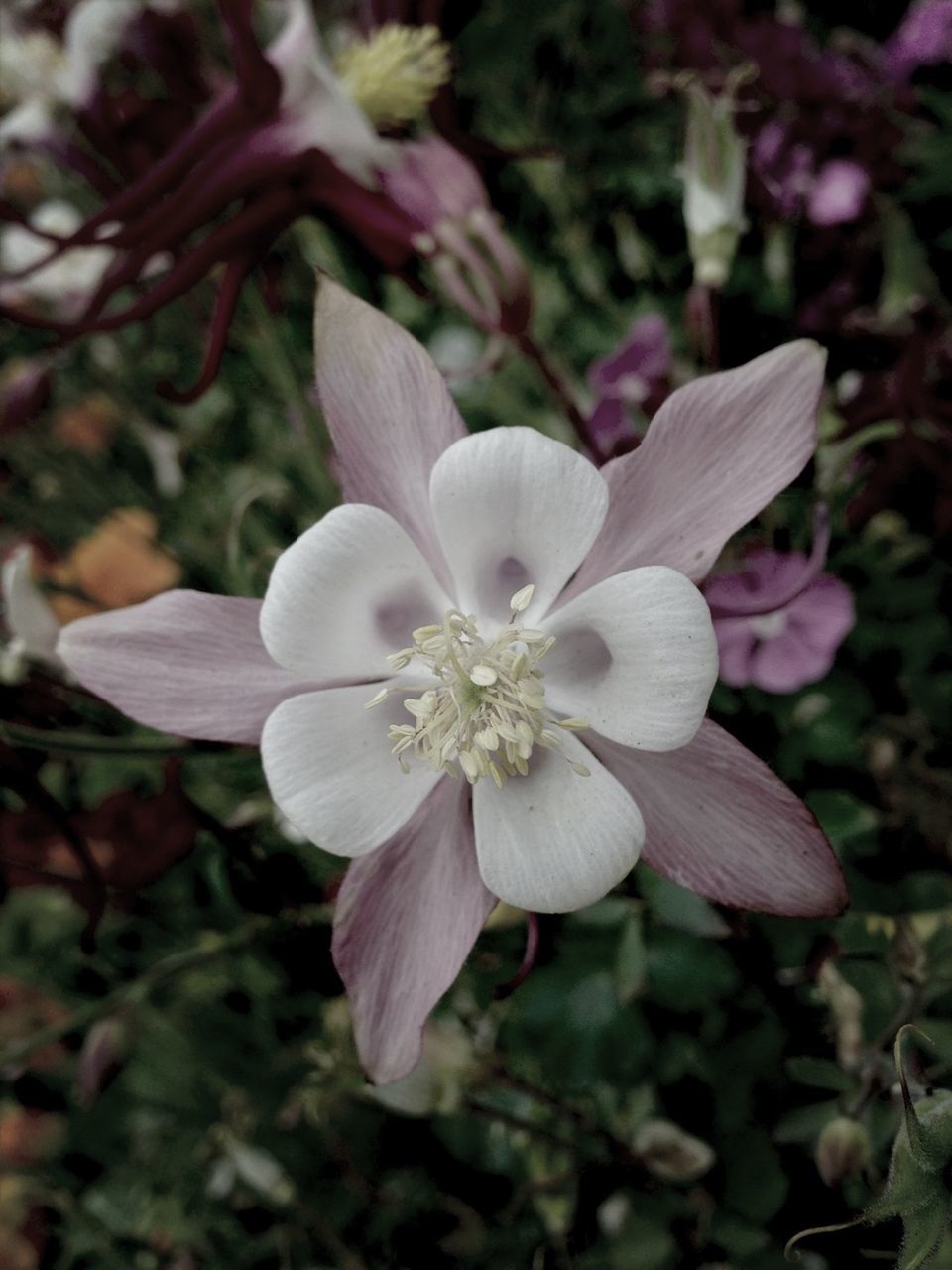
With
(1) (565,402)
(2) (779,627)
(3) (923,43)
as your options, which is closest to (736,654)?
(2) (779,627)

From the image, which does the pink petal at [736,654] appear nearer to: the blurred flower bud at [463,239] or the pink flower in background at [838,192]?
the blurred flower bud at [463,239]

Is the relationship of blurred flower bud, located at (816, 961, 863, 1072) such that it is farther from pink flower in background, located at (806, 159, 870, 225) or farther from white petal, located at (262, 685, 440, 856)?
pink flower in background, located at (806, 159, 870, 225)

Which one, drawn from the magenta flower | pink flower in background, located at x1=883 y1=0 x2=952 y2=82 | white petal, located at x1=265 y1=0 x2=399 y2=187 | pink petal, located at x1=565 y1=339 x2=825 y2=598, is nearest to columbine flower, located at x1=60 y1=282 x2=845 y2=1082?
pink petal, located at x1=565 y1=339 x2=825 y2=598

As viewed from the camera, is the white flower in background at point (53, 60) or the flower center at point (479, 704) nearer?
the flower center at point (479, 704)

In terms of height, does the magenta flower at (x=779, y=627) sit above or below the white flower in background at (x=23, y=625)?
below

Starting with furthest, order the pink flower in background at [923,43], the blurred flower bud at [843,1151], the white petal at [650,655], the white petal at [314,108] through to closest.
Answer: the pink flower in background at [923,43] < the white petal at [314,108] < the blurred flower bud at [843,1151] < the white petal at [650,655]

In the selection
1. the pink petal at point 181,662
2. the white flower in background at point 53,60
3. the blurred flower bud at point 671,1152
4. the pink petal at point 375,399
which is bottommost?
the blurred flower bud at point 671,1152

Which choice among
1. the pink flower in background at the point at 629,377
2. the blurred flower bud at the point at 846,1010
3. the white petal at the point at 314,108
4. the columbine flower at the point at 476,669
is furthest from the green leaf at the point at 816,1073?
the white petal at the point at 314,108

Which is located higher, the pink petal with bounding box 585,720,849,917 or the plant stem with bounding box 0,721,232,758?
the plant stem with bounding box 0,721,232,758
